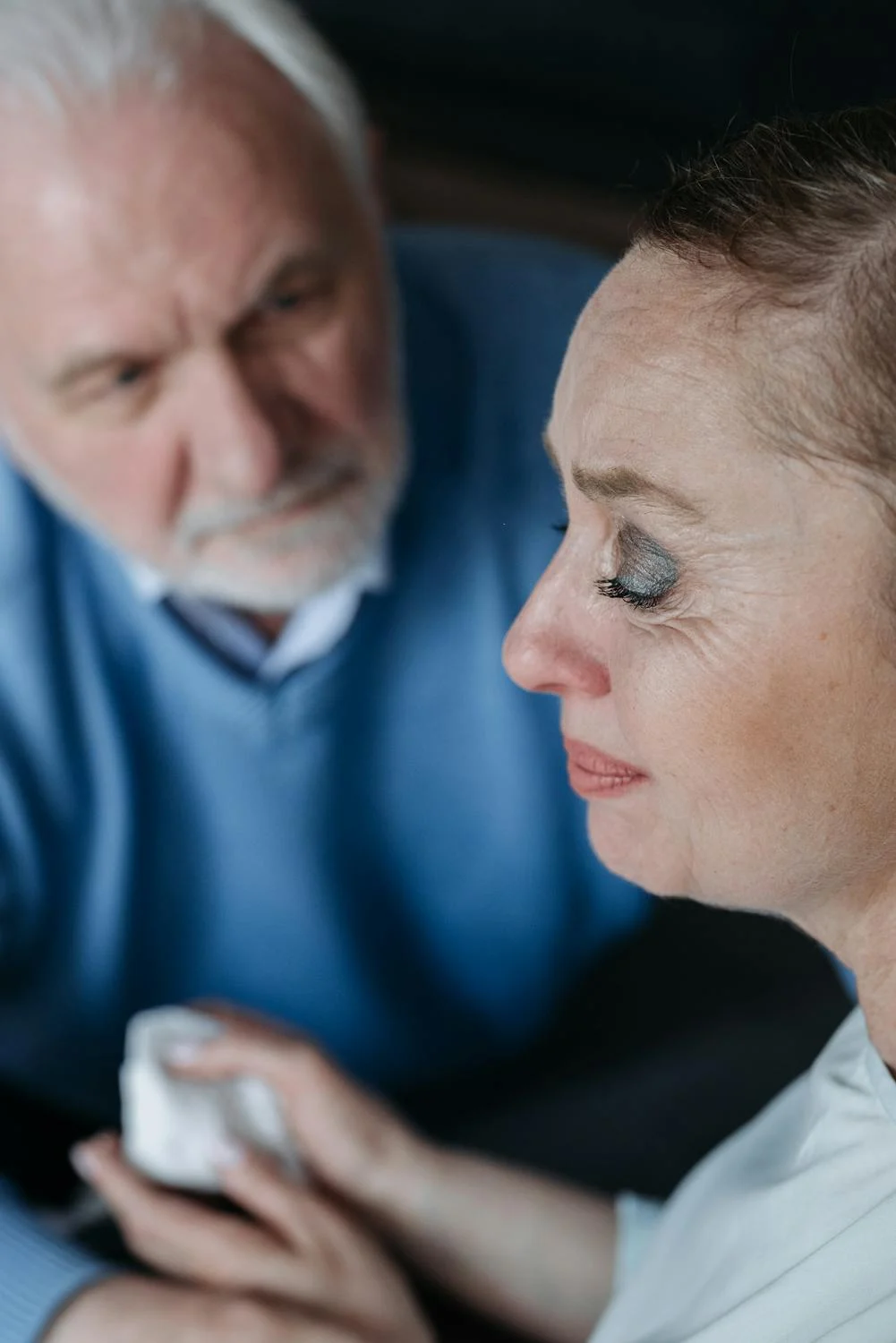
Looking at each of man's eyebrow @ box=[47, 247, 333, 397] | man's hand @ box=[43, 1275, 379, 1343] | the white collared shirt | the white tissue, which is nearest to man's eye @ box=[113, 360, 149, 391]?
man's eyebrow @ box=[47, 247, 333, 397]

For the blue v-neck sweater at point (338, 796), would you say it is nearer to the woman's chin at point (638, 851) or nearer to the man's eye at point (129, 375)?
the man's eye at point (129, 375)

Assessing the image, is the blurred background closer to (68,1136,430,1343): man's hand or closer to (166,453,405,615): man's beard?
(166,453,405,615): man's beard

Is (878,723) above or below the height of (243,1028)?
above

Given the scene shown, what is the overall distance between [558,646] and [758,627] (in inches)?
4.6

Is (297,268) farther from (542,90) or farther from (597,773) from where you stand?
(542,90)

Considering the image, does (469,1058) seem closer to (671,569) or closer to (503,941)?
(503,941)

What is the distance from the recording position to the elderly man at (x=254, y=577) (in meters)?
1.01

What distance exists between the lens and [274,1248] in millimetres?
941

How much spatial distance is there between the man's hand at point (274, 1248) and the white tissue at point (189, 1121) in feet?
0.06

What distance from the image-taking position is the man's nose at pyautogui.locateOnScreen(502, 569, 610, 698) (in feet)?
2.14

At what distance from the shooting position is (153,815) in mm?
1243

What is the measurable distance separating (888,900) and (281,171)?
27.5 inches

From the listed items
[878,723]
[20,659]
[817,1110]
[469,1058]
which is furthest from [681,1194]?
[20,659]

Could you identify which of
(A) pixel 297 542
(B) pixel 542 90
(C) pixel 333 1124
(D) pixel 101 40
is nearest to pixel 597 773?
(C) pixel 333 1124
